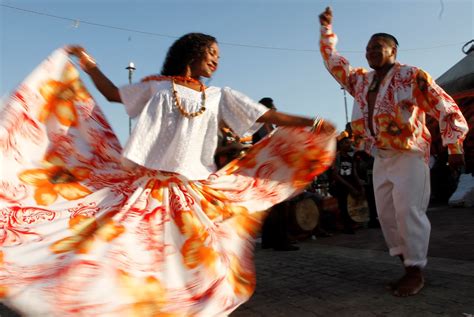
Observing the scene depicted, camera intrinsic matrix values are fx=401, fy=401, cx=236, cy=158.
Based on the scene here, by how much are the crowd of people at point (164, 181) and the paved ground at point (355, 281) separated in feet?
0.80

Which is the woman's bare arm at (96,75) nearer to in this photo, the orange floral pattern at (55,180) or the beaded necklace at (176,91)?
the beaded necklace at (176,91)

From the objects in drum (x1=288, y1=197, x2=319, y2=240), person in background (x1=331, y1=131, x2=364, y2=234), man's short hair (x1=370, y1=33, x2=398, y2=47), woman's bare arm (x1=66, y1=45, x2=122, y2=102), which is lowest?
drum (x1=288, y1=197, x2=319, y2=240)

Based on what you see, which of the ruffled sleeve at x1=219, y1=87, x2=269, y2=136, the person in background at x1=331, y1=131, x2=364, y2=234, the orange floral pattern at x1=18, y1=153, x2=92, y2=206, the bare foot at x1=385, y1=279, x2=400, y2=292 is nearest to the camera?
the orange floral pattern at x1=18, y1=153, x2=92, y2=206

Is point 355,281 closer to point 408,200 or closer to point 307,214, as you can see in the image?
point 408,200

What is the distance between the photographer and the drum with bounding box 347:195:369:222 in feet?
22.4

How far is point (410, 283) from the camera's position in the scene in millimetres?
2885

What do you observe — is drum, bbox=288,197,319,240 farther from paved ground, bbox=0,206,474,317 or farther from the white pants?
the white pants

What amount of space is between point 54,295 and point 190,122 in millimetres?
1091

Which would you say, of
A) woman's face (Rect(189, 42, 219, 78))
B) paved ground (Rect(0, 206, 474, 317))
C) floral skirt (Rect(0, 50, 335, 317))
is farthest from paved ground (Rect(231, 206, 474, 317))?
woman's face (Rect(189, 42, 219, 78))

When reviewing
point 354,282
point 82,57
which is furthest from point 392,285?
point 82,57

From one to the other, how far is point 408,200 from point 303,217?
10.7ft

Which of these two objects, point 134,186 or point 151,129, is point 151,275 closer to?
point 134,186

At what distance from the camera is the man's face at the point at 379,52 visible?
3.29 meters

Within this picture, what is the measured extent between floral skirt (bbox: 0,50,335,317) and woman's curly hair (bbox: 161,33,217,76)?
54 cm
